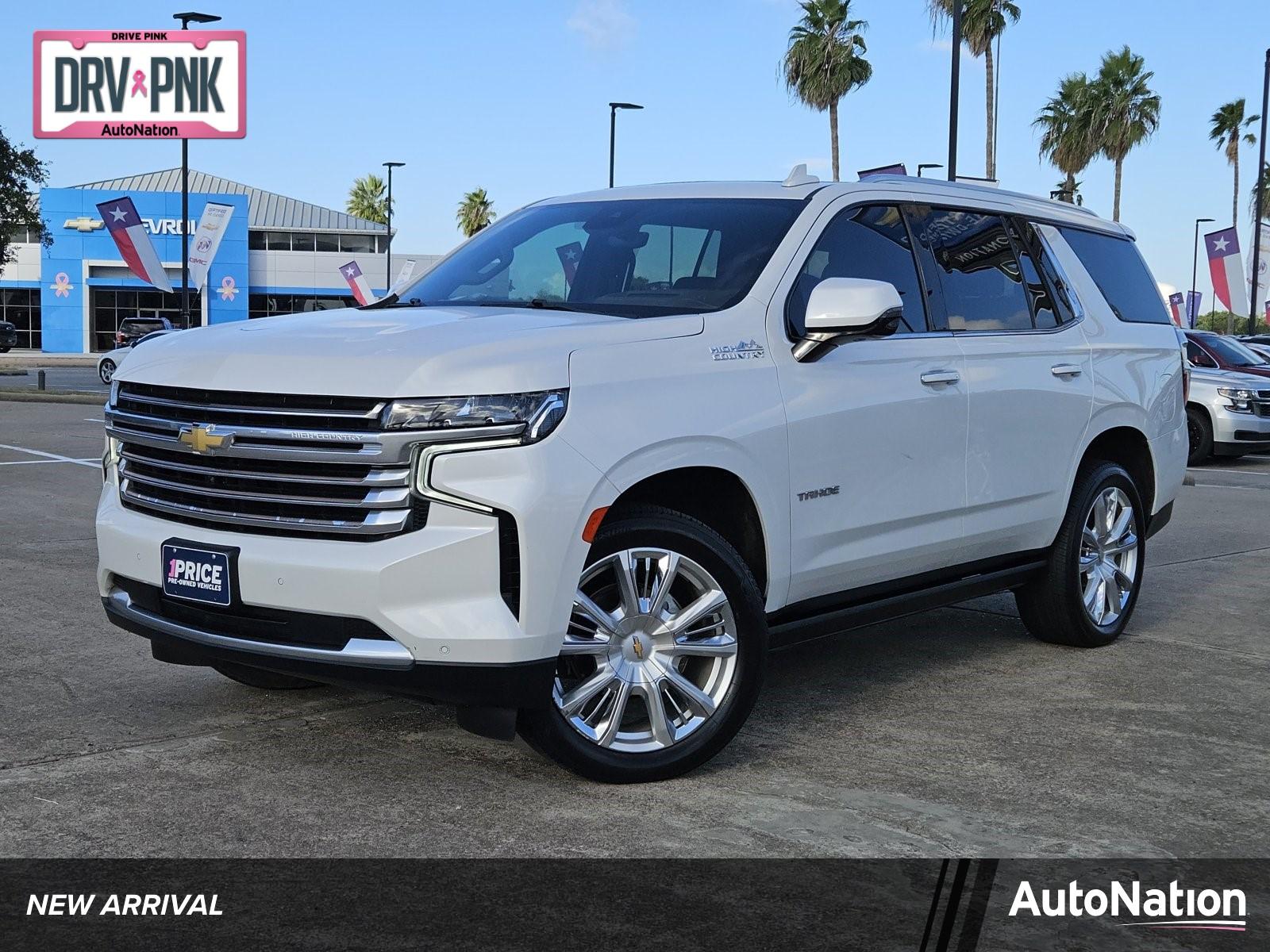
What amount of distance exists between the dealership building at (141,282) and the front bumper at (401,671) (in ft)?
194

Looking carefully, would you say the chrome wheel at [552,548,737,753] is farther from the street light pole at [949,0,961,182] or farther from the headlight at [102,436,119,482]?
the street light pole at [949,0,961,182]

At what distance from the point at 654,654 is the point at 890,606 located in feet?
4.47

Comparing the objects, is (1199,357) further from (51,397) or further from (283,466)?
(51,397)

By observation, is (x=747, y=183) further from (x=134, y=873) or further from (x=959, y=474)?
(x=134, y=873)

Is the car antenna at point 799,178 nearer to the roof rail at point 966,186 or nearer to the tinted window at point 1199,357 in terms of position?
the roof rail at point 966,186

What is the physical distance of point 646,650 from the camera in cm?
453

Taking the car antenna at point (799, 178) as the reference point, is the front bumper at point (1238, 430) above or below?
below

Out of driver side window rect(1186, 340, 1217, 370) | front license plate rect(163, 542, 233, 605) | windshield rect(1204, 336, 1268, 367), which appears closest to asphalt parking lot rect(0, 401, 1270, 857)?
front license plate rect(163, 542, 233, 605)

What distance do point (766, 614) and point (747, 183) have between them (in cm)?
181

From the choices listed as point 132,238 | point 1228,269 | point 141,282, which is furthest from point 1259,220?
point 141,282

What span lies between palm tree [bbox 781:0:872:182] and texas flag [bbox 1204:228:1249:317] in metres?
14.5

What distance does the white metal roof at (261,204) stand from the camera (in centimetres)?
7125

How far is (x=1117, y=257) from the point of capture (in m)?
7.24

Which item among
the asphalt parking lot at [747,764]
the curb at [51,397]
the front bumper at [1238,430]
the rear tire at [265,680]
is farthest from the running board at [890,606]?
the curb at [51,397]
